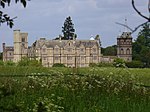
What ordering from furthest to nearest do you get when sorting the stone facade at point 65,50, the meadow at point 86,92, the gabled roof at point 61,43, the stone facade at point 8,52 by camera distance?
the stone facade at point 8,52 → the gabled roof at point 61,43 → the stone facade at point 65,50 → the meadow at point 86,92

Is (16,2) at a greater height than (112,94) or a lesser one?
greater

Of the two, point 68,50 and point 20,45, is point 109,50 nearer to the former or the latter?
point 20,45

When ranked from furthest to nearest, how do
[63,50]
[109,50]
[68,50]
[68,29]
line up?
[109,50] < [68,29] < [63,50] < [68,50]

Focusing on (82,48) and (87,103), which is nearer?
(87,103)

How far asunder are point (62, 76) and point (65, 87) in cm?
80

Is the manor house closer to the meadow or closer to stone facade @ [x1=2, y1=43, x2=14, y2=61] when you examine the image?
stone facade @ [x1=2, y1=43, x2=14, y2=61]

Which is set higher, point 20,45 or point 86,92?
point 20,45

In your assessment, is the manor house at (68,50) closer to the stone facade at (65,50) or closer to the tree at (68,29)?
the stone facade at (65,50)

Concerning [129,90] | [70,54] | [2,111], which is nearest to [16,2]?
[2,111]

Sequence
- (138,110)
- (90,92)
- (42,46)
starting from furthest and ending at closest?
(42,46)
(90,92)
(138,110)

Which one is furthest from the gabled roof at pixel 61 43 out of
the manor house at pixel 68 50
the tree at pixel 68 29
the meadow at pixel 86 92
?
the meadow at pixel 86 92

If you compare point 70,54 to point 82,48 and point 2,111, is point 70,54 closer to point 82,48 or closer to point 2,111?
point 82,48

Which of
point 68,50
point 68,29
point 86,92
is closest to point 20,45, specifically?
point 68,29

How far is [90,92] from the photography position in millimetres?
7832
